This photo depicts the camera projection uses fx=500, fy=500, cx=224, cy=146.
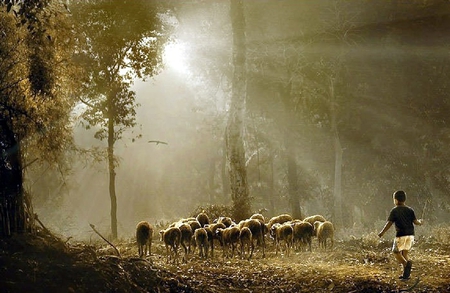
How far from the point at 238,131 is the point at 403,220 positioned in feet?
34.1

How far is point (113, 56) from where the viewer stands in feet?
80.0

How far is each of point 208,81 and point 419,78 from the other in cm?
1698

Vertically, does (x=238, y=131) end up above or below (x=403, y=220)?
above

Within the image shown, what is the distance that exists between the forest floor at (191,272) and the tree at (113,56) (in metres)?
13.0

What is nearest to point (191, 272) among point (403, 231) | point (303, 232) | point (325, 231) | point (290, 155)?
point (303, 232)

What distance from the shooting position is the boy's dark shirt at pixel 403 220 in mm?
10766

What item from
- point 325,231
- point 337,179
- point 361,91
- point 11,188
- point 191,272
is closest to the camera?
point 11,188

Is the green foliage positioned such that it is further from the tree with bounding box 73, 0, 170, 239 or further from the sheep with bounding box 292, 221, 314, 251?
the sheep with bounding box 292, 221, 314, 251

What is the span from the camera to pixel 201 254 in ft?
45.3

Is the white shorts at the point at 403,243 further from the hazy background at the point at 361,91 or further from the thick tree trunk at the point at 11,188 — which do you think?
the hazy background at the point at 361,91

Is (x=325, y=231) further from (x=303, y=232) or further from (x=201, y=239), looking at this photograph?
(x=201, y=239)

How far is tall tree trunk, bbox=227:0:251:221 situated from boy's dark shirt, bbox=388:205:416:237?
9.39m

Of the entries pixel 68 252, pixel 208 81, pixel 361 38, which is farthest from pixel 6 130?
pixel 208 81

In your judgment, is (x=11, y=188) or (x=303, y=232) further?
(x=303, y=232)
